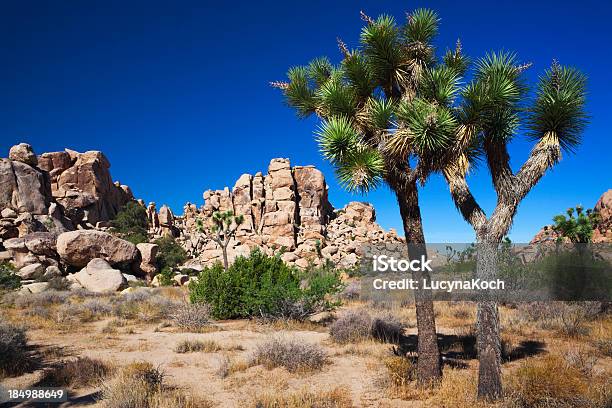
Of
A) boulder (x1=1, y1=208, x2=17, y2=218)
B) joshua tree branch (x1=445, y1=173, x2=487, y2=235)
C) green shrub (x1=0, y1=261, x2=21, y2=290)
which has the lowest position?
green shrub (x1=0, y1=261, x2=21, y2=290)

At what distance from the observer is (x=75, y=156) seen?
2239 inches

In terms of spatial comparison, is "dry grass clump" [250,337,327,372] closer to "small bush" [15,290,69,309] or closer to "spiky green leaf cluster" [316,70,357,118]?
"spiky green leaf cluster" [316,70,357,118]

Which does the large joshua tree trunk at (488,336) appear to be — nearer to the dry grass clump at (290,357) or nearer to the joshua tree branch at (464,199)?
the joshua tree branch at (464,199)

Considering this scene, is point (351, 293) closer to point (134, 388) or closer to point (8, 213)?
point (134, 388)

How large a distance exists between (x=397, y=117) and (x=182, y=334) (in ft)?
31.4

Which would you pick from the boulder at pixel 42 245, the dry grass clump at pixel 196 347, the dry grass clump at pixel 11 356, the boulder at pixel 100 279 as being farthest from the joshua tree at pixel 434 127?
the boulder at pixel 42 245

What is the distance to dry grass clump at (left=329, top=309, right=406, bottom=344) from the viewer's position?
10641 millimetres

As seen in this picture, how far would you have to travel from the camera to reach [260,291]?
44.0 ft

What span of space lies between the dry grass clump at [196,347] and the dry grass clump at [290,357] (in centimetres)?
169

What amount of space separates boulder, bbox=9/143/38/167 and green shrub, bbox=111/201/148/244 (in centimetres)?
1414

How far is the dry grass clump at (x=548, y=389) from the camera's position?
18.2ft

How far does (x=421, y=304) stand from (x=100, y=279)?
82.7 feet

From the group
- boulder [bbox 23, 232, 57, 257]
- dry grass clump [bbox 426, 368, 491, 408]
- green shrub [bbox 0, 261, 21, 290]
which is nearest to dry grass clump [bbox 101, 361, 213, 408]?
dry grass clump [bbox 426, 368, 491, 408]

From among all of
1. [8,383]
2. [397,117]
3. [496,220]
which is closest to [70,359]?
[8,383]
